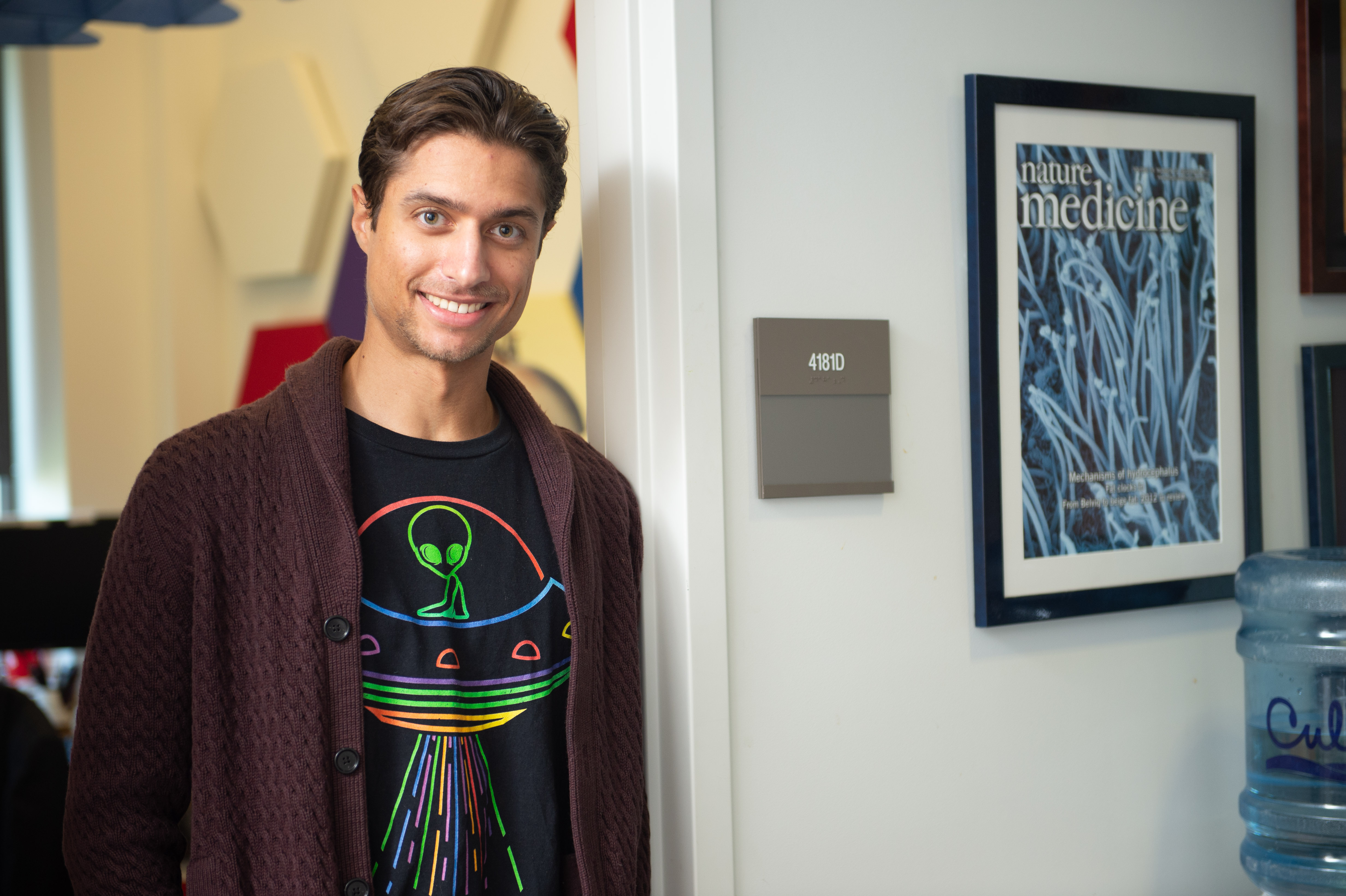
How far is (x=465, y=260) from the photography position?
119cm

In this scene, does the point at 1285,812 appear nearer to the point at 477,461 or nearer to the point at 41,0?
the point at 477,461

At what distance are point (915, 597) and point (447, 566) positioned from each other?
0.65 metres

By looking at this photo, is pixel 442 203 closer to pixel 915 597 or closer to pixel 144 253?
pixel 915 597

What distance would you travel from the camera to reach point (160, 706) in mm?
1135

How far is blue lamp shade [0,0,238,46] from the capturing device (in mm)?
2182

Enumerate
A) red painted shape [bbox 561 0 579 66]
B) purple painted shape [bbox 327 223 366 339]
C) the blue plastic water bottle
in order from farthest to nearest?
purple painted shape [bbox 327 223 366 339]
red painted shape [bbox 561 0 579 66]
the blue plastic water bottle

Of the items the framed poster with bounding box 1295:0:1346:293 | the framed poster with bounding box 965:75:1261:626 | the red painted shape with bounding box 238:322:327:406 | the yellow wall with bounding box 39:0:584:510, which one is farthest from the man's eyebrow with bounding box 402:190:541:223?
the yellow wall with bounding box 39:0:584:510

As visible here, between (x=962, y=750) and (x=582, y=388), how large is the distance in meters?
1.35

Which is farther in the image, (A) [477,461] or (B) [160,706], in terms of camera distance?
(A) [477,461]

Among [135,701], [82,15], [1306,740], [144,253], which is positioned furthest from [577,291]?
[144,253]

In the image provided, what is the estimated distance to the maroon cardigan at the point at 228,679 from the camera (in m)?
1.11

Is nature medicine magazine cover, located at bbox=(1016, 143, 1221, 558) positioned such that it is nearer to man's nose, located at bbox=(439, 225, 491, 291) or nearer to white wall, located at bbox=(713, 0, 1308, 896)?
white wall, located at bbox=(713, 0, 1308, 896)

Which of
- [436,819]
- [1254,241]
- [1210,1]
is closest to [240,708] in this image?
[436,819]

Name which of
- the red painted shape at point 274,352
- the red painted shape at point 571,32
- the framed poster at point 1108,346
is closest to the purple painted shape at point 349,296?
the red painted shape at point 274,352
